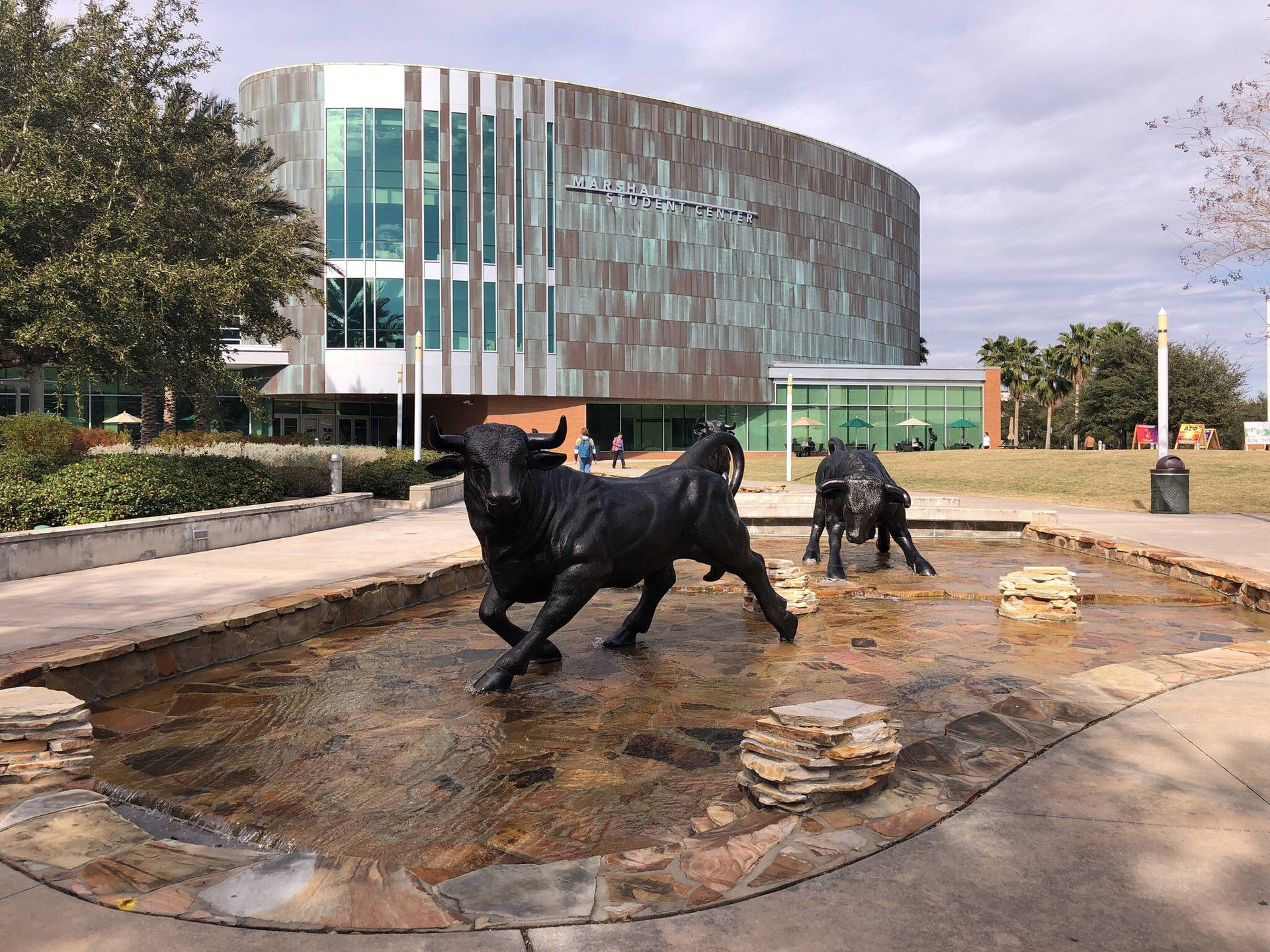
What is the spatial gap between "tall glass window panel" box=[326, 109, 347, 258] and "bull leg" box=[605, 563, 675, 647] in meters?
43.4

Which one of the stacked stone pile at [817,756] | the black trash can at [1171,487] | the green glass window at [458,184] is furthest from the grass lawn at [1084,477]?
the green glass window at [458,184]

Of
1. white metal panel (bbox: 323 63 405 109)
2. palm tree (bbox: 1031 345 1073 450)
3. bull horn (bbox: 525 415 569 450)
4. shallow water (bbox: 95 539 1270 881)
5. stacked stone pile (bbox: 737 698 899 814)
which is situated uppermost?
white metal panel (bbox: 323 63 405 109)

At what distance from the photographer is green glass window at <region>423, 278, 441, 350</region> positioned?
46500 millimetres

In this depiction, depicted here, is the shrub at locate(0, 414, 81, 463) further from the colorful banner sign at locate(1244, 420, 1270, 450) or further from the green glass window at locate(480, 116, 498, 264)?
the colorful banner sign at locate(1244, 420, 1270, 450)

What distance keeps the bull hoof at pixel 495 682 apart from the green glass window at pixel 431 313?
42995mm

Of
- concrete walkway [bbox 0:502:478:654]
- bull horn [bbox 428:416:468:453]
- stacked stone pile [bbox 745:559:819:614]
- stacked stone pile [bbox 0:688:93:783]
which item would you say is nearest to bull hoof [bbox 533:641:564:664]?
bull horn [bbox 428:416:468:453]

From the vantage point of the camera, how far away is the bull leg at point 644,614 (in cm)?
665

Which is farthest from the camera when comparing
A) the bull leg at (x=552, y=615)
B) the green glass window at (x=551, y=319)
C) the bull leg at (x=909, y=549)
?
the green glass window at (x=551, y=319)

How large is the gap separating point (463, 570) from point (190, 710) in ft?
15.2

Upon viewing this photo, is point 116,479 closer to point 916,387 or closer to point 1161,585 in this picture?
point 1161,585

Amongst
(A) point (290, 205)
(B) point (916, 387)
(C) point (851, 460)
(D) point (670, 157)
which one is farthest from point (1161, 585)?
(B) point (916, 387)

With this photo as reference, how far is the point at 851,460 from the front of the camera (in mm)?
10016

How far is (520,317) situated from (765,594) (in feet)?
→ 144

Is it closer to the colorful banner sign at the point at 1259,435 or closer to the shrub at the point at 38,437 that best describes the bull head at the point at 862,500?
the shrub at the point at 38,437
